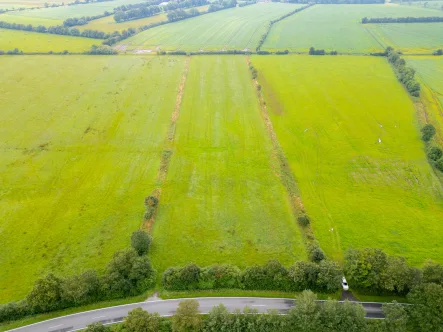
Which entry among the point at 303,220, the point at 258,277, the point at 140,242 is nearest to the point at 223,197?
the point at 303,220

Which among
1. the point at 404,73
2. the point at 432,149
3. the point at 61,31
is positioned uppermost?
the point at 61,31

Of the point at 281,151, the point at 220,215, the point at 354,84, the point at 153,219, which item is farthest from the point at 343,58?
the point at 153,219

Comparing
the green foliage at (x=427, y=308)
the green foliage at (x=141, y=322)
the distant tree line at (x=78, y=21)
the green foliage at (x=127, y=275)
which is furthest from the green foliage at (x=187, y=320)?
the distant tree line at (x=78, y=21)

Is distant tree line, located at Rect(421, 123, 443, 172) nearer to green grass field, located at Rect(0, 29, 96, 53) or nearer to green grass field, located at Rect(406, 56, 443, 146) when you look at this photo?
green grass field, located at Rect(406, 56, 443, 146)

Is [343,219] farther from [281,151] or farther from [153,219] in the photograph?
[153,219]

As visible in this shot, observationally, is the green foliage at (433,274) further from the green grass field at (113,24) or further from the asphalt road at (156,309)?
the green grass field at (113,24)

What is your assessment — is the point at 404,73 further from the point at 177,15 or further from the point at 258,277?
the point at 177,15
